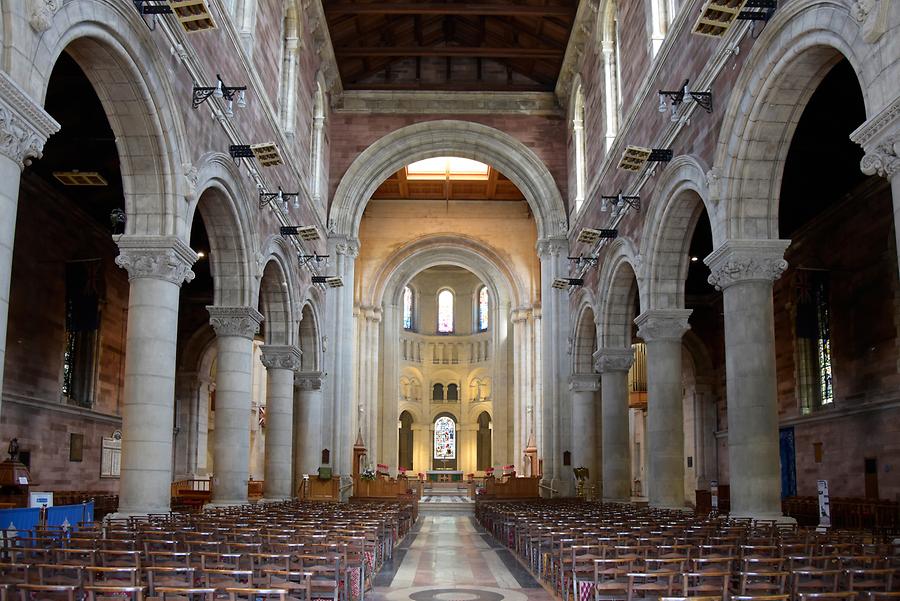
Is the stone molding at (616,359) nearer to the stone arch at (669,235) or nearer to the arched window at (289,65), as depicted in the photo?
the stone arch at (669,235)

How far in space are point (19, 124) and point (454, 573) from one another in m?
9.81

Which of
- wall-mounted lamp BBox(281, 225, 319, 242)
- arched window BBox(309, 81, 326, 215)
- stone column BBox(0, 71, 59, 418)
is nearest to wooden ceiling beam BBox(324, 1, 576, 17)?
arched window BBox(309, 81, 326, 215)

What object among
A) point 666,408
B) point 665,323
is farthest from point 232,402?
point 665,323

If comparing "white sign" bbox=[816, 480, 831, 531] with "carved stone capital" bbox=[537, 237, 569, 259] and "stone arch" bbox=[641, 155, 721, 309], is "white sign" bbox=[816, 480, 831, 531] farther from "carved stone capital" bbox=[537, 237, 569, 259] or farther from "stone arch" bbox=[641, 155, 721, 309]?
"carved stone capital" bbox=[537, 237, 569, 259]

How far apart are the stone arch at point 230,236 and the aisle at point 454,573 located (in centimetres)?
687

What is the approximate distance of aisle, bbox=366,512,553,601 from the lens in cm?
1267

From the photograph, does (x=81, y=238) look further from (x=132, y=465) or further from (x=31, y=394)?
(x=132, y=465)

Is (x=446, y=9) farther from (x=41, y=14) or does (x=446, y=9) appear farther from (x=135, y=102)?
(x=41, y=14)

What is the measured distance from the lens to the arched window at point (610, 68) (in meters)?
26.9

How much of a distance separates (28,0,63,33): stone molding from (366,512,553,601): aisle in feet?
26.7

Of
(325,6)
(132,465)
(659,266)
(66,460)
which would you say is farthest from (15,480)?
(325,6)

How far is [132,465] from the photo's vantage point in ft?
48.0

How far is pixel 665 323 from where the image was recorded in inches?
806

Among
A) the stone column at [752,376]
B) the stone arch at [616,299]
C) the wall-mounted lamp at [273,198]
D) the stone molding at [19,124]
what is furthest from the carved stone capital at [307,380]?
the stone molding at [19,124]
